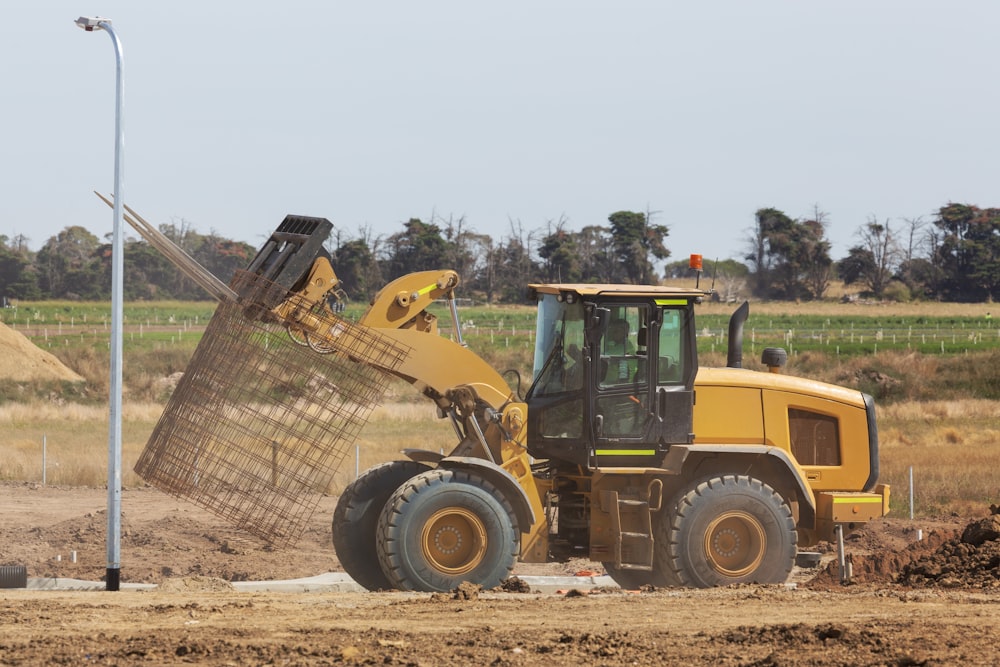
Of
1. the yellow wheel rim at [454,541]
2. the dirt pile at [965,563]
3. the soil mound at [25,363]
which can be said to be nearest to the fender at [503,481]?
the yellow wheel rim at [454,541]

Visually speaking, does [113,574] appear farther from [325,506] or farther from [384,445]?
[384,445]

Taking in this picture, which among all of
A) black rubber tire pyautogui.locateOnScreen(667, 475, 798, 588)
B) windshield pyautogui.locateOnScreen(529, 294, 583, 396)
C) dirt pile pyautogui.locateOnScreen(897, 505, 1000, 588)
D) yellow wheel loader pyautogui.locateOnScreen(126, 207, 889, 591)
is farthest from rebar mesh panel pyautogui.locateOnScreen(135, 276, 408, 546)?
dirt pile pyautogui.locateOnScreen(897, 505, 1000, 588)

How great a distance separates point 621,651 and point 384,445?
20.7m

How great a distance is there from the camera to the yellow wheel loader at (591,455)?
13.0 metres

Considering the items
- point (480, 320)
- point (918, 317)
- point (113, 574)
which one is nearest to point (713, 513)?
point (113, 574)

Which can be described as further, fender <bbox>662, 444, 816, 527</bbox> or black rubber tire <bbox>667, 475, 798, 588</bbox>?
fender <bbox>662, 444, 816, 527</bbox>

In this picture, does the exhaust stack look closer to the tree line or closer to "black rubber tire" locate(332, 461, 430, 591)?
Answer: "black rubber tire" locate(332, 461, 430, 591)

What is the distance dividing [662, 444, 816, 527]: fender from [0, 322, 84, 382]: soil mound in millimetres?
39673

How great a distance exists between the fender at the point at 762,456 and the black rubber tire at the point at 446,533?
1.75m

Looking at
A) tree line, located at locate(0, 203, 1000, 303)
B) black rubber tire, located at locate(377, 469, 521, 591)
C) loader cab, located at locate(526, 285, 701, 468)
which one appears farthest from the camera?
tree line, located at locate(0, 203, 1000, 303)

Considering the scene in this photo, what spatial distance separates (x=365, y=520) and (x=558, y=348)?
8.78 ft

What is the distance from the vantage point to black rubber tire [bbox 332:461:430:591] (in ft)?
44.9

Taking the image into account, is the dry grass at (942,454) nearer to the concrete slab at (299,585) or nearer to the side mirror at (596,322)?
the concrete slab at (299,585)

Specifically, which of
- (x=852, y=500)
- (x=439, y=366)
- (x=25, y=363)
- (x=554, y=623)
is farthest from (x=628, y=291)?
(x=25, y=363)
